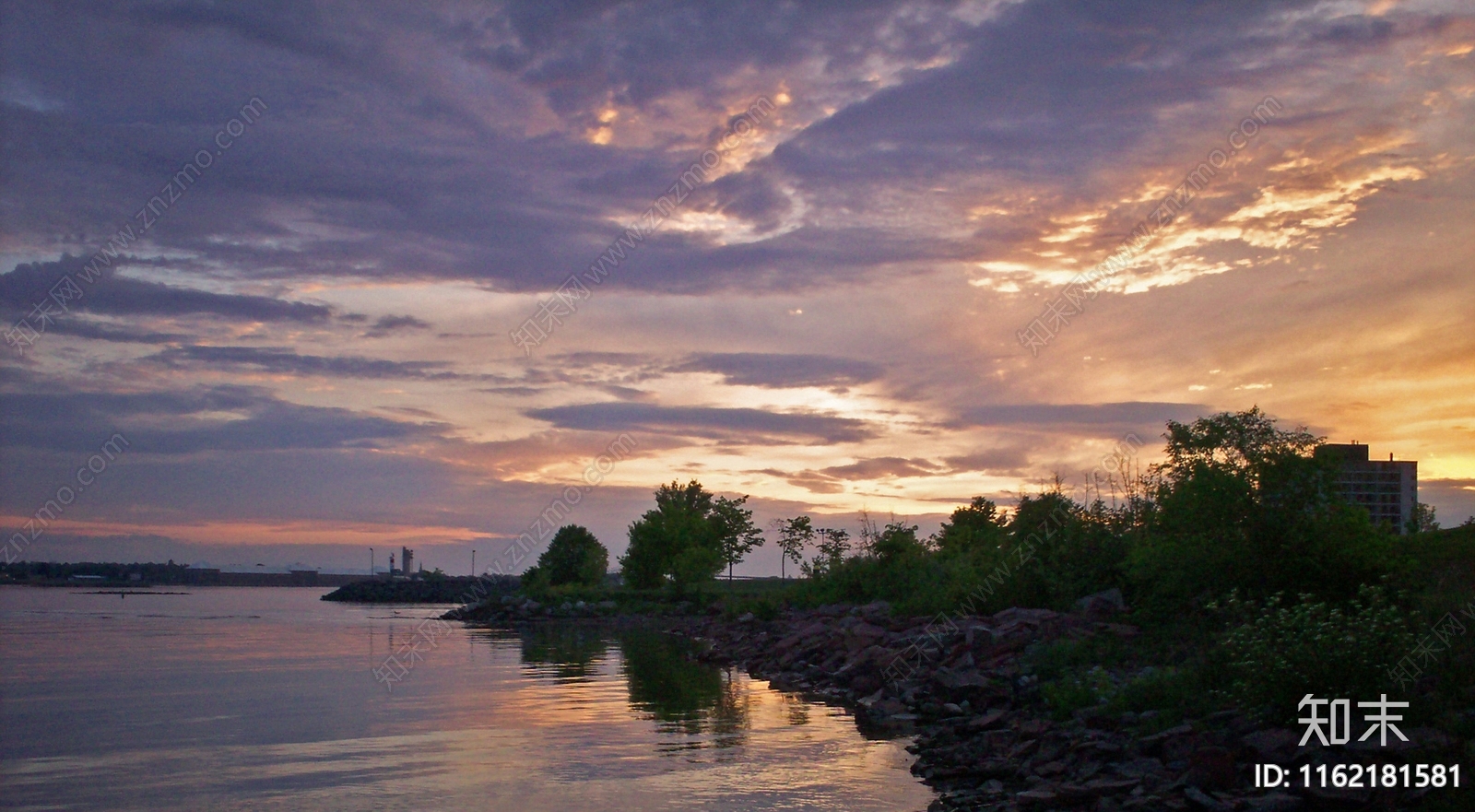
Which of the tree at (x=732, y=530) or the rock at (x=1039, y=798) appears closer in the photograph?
the rock at (x=1039, y=798)

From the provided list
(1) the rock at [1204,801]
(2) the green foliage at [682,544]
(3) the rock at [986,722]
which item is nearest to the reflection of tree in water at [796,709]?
(3) the rock at [986,722]

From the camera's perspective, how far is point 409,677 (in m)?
32.5

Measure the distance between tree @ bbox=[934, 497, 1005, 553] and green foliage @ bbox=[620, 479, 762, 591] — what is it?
111 feet

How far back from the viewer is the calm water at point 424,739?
50.2 feet

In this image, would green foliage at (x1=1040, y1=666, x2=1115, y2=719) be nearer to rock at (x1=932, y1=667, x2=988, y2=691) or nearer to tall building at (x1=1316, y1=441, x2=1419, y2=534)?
rock at (x1=932, y1=667, x2=988, y2=691)

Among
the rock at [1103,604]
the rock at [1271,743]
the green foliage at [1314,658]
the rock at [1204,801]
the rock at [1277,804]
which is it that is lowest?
the rock at [1204,801]

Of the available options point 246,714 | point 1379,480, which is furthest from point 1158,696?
point 1379,480

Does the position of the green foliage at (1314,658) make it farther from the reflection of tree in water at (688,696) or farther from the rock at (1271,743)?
the reflection of tree in water at (688,696)

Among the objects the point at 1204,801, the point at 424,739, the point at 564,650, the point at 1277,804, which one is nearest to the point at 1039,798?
the point at 1204,801

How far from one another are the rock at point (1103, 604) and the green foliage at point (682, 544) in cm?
6364

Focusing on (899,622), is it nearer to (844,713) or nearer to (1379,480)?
(844,713)

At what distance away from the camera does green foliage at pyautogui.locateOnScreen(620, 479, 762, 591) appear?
8894 cm

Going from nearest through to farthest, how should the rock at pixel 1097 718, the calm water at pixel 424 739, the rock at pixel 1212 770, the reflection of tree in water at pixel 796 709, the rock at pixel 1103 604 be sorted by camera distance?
the rock at pixel 1212 770, the calm water at pixel 424 739, the rock at pixel 1097 718, the reflection of tree in water at pixel 796 709, the rock at pixel 1103 604

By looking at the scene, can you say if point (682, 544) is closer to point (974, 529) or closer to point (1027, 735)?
point (974, 529)
